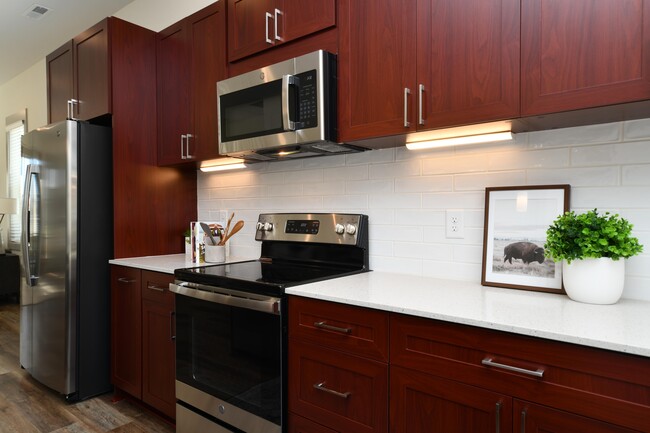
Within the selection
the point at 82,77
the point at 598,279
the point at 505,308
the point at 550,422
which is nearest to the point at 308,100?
the point at 505,308

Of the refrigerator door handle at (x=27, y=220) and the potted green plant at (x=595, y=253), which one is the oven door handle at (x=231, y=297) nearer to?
the potted green plant at (x=595, y=253)

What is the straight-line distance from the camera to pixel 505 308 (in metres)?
1.31

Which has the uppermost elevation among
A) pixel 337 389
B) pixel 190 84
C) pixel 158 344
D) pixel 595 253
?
pixel 190 84

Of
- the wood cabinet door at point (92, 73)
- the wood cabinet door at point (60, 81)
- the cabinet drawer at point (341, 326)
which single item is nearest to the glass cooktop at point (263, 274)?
the cabinet drawer at point (341, 326)

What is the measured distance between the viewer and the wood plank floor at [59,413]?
2348 mm

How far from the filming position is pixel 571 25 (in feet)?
4.29

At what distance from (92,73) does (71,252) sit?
3.97ft

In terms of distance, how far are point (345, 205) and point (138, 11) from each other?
2.63 metres

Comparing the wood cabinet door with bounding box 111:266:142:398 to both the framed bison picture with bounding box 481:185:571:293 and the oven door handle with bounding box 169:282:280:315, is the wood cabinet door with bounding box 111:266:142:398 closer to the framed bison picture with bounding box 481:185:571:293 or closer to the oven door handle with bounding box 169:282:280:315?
the oven door handle with bounding box 169:282:280:315

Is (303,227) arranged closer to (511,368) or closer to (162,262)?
(162,262)

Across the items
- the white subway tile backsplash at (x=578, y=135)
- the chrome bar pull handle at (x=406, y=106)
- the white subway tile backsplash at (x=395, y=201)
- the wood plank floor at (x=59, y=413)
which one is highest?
the chrome bar pull handle at (x=406, y=106)

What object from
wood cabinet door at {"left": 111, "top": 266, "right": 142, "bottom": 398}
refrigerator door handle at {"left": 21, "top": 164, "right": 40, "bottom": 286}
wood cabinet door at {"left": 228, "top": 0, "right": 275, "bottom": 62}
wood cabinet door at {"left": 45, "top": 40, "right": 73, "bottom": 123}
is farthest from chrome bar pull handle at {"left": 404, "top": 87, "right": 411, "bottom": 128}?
wood cabinet door at {"left": 45, "top": 40, "right": 73, "bottom": 123}

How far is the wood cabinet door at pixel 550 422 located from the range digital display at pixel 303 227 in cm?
135

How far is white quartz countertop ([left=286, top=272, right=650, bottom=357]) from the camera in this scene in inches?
40.8
